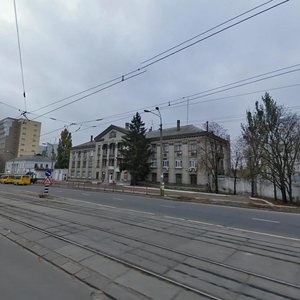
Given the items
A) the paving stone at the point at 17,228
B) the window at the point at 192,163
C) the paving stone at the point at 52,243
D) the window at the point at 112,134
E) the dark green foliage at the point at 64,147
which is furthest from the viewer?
the dark green foliage at the point at 64,147

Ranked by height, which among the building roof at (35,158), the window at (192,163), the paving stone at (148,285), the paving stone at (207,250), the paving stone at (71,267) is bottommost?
the paving stone at (148,285)

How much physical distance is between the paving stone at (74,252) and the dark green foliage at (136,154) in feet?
170

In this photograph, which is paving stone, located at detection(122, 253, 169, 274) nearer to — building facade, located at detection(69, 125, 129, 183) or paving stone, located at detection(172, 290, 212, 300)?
paving stone, located at detection(172, 290, 212, 300)

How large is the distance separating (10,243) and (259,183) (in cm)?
3537

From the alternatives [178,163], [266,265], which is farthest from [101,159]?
[266,265]

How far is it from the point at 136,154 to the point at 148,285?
54758mm

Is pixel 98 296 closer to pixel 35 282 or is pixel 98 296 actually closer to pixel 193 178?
pixel 35 282

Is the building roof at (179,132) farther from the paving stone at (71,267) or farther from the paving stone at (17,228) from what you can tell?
the paving stone at (71,267)

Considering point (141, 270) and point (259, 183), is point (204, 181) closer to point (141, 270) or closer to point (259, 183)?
point (259, 183)

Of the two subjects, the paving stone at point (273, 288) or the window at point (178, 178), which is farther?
the window at point (178, 178)

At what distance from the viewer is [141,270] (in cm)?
593

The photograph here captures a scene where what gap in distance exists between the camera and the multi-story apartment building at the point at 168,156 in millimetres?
49312

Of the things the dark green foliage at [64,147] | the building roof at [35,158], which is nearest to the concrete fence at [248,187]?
the dark green foliage at [64,147]

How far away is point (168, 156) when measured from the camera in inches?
2422
